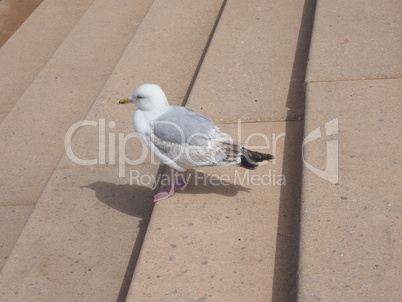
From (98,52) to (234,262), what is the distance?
13.8 ft

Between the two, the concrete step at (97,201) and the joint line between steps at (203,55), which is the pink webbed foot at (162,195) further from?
the joint line between steps at (203,55)

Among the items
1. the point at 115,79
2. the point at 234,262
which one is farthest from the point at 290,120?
the point at 115,79

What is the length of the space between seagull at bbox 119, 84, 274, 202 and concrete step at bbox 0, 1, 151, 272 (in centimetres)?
158

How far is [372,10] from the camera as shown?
5336 mm

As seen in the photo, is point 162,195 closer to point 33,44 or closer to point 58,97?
point 58,97

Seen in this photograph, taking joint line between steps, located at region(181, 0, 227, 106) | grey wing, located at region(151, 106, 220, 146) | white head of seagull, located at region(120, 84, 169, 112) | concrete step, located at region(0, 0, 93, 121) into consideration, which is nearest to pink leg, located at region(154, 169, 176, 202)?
grey wing, located at region(151, 106, 220, 146)

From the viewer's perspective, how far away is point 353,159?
363cm

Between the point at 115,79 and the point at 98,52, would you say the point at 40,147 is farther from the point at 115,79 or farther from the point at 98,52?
the point at 98,52

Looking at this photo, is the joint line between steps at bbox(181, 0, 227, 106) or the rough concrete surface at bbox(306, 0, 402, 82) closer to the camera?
the rough concrete surface at bbox(306, 0, 402, 82)

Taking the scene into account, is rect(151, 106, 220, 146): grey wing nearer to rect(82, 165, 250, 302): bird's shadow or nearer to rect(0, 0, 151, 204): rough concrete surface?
rect(82, 165, 250, 302): bird's shadow

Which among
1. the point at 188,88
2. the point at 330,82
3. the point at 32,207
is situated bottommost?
the point at 32,207

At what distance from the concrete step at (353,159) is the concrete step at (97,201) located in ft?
4.50

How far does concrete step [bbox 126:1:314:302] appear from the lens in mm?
3178

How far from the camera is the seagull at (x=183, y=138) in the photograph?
3.68 metres
